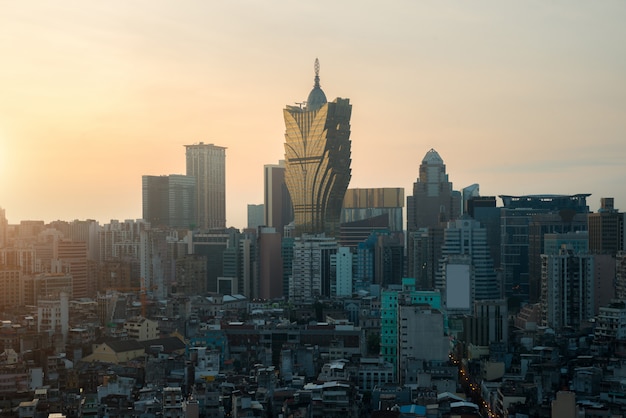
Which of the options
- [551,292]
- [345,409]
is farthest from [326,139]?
[345,409]

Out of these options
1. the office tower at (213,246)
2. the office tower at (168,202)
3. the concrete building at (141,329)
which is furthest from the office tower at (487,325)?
the office tower at (168,202)

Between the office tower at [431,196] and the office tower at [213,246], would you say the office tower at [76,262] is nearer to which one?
the office tower at [213,246]

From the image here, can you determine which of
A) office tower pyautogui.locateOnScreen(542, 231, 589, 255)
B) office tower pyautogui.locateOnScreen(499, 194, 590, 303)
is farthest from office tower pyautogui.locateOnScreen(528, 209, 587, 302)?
office tower pyautogui.locateOnScreen(542, 231, 589, 255)

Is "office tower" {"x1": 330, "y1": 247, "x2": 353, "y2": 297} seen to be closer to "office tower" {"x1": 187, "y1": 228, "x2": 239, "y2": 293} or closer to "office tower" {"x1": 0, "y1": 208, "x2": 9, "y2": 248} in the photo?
"office tower" {"x1": 187, "y1": 228, "x2": 239, "y2": 293}

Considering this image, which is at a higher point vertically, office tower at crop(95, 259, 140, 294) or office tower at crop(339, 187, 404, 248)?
office tower at crop(339, 187, 404, 248)

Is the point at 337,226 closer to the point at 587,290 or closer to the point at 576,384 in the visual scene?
the point at 587,290

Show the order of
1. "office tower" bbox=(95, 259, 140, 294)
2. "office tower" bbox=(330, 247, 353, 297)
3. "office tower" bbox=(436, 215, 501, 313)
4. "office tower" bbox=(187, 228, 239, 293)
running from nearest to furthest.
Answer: "office tower" bbox=(436, 215, 501, 313) < "office tower" bbox=(95, 259, 140, 294) < "office tower" bbox=(330, 247, 353, 297) < "office tower" bbox=(187, 228, 239, 293)

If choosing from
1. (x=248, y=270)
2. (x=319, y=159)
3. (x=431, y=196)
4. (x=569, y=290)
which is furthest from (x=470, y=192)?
(x=569, y=290)

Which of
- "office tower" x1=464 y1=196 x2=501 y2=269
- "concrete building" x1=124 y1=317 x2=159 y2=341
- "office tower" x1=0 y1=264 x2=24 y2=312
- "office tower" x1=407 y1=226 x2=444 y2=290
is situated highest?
"office tower" x1=464 y1=196 x2=501 y2=269
